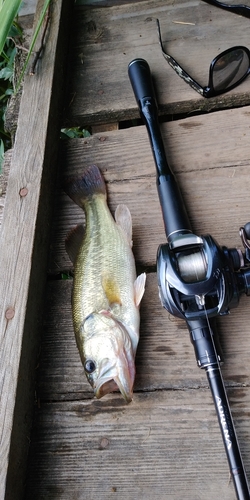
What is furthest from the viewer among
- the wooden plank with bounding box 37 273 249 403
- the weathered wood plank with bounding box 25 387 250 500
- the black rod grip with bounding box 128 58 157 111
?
the black rod grip with bounding box 128 58 157 111

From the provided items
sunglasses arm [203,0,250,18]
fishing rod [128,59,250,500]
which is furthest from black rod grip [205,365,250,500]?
sunglasses arm [203,0,250,18]

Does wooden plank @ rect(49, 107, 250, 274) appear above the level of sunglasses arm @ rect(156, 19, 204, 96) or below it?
below

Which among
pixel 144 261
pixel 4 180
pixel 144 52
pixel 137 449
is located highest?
pixel 144 52

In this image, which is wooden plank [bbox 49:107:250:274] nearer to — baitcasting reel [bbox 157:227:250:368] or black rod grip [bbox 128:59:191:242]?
black rod grip [bbox 128:59:191:242]

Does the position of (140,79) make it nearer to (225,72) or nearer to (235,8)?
(225,72)

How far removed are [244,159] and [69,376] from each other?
1002mm

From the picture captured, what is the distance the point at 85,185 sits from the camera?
188 cm

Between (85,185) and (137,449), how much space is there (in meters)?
0.95

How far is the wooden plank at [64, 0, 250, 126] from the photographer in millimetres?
2000

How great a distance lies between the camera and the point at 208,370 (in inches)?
58.1

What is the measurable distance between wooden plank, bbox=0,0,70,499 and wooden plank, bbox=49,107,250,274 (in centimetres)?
10

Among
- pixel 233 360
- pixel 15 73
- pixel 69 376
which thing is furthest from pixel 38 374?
pixel 15 73

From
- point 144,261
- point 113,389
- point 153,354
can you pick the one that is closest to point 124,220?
point 144,261

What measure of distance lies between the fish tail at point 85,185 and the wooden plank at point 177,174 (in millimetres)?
45
